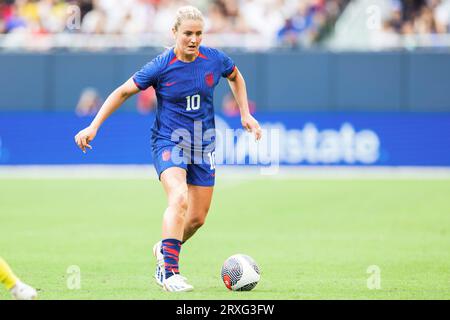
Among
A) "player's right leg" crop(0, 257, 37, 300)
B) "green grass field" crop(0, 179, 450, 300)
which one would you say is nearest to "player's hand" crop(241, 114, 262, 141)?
"green grass field" crop(0, 179, 450, 300)

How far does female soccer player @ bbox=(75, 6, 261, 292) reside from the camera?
9.45 m

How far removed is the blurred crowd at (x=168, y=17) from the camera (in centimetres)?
2738

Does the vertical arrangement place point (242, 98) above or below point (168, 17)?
below

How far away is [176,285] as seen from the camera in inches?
366

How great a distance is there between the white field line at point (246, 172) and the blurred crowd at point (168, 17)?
11.9 feet

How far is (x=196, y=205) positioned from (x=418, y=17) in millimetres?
18035

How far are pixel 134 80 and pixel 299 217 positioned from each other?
8006 millimetres

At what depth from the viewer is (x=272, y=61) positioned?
1103 inches

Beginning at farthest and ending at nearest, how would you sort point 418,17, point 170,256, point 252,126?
point 418,17
point 252,126
point 170,256

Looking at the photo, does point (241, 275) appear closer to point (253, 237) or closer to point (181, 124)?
point (181, 124)

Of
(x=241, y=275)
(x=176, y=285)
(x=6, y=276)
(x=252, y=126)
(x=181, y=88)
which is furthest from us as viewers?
(x=252, y=126)

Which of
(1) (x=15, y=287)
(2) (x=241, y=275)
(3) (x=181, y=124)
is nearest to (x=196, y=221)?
(2) (x=241, y=275)

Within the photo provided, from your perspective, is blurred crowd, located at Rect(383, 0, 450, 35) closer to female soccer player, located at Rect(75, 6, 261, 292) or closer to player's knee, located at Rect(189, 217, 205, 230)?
female soccer player, located at Rect(75, 6, 261, 292)

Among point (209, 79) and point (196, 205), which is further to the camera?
point (196, 205)
